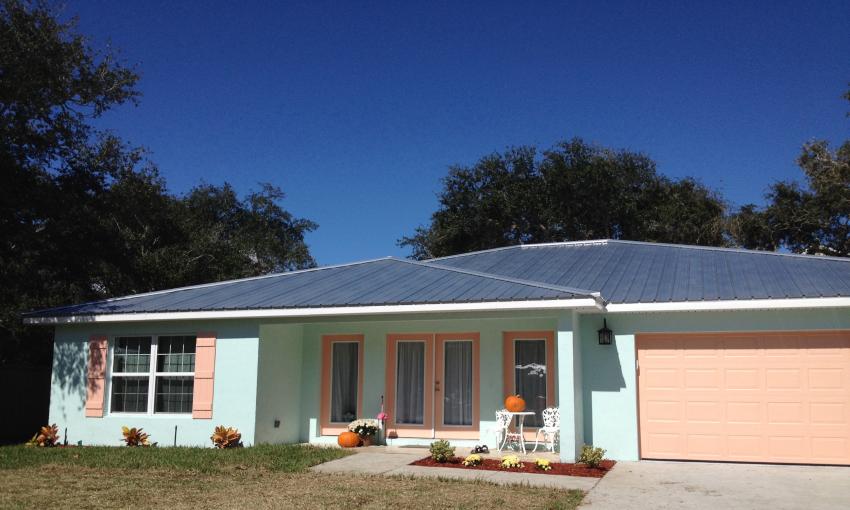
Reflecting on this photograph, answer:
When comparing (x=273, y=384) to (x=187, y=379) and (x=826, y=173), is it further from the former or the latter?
(x=826, y=173)

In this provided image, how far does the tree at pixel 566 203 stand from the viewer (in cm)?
3186

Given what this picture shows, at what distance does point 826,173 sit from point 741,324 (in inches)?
633

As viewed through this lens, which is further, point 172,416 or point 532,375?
point 172,416

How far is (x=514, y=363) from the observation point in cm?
1365

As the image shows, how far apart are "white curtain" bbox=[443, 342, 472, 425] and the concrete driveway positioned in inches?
125

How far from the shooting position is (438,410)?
1404 centimetres

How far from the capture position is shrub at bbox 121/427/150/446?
13898 mm

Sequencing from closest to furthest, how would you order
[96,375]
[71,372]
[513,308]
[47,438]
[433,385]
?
1. [513,308]
2. [433,385]
3. [47,438]
4. [96,375]
5. [71,372]

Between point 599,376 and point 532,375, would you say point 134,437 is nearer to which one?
point 532,375

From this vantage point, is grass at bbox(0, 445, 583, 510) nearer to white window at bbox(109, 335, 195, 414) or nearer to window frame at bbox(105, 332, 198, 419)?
window frame at bbox(105, 332, 198, 419)

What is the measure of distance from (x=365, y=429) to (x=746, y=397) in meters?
6.55

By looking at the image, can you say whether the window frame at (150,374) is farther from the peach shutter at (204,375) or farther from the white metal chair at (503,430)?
the white metal chair at (503,430)

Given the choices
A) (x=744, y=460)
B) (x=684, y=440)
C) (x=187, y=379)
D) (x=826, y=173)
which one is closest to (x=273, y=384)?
(x=187, y=379)

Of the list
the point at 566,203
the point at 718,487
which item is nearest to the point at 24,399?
the point at 718,487
